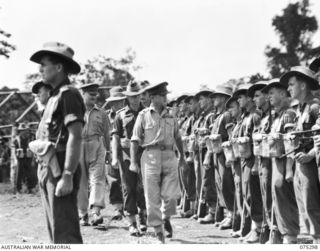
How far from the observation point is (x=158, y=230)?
9.40 metres

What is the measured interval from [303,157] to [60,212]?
3.07m

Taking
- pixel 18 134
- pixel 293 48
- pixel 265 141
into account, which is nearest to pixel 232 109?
pixel 265 141

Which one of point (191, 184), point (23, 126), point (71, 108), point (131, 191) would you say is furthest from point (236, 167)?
point (23, 126)

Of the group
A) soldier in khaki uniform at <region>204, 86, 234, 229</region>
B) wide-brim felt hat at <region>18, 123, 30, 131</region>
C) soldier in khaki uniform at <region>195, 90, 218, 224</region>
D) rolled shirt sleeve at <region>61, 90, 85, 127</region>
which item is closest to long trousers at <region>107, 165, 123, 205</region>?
soldier in khaki uniform at <region>195, 90, 218, 224</region>

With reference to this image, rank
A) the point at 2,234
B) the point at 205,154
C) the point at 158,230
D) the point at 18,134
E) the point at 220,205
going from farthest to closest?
the point at 18,134
the point at 205,154
the point at 220,205
the point at 2,234
the point at 158,230

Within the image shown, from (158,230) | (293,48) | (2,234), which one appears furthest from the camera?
(293,48)

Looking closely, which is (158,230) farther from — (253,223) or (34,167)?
(34,167)

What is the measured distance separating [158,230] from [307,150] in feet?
8.77

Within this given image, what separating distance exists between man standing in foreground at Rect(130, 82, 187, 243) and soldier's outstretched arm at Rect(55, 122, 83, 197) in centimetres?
367

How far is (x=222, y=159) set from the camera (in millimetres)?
11273

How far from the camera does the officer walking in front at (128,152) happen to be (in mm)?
10875

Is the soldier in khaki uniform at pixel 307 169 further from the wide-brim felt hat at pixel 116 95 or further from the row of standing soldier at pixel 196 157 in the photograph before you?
the wide-brim felt hat at pixel 116 95

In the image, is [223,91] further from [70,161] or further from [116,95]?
[70,161]

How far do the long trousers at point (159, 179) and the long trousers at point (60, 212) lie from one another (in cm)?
348
